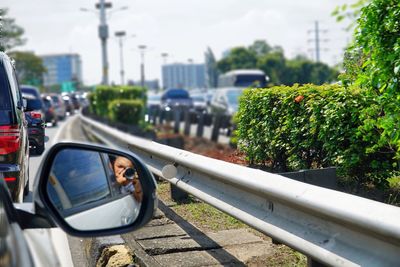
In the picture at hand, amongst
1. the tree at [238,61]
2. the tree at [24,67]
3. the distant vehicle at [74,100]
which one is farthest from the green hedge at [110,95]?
the tree at [238,61]

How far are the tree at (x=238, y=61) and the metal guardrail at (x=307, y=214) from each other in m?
96.3

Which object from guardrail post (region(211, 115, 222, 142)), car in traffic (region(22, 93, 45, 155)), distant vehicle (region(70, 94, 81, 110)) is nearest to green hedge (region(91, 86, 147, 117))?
guardrail post (region(211, 115, 222, 142))

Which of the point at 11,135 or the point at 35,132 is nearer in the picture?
the point at 11,135

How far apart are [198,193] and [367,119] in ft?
4.27

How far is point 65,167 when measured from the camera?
8.63 ft

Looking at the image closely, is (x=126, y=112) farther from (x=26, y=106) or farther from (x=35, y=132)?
(x=35, y=132)

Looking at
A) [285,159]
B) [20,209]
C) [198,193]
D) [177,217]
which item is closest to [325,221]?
[20,209]

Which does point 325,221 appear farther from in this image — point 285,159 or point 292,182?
point 285,159

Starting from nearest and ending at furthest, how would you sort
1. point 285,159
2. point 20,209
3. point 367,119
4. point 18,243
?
point 18,243, point 20,209, point 367,119, point 285,159

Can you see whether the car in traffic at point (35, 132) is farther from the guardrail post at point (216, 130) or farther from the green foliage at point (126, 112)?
the green foliage at point (126, 112)

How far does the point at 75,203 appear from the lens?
2.54 meters

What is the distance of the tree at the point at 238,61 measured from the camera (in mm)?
102188

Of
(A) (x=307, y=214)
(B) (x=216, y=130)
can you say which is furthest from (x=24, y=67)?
(A) (x=307, y=214)

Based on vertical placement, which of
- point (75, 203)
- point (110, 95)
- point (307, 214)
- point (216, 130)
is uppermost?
point (75, 203)
